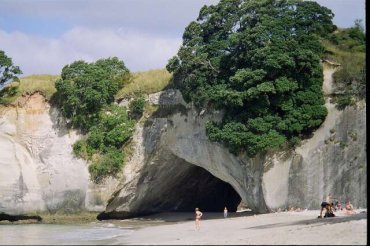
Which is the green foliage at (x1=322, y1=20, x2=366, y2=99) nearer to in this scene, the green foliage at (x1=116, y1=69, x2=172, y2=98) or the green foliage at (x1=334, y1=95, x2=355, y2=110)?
the green foliage at (x1=334, y1=95, x2=355, y2=110)

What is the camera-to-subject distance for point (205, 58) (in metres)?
35.0

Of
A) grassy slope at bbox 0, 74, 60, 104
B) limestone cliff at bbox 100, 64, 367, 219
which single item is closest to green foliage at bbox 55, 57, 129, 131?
grassy slope at bbox 0, 74, 60, 104

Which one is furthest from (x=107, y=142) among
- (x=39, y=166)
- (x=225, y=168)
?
(x=225, y=168)

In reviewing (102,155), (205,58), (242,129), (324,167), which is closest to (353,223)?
(324,167)

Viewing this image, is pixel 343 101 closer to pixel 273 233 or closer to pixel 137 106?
pixel 273 233

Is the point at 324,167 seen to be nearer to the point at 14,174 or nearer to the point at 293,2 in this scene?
the point at 293,2

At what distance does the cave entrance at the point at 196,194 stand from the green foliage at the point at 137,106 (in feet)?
15.8

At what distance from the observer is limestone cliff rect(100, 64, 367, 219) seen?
3072 cm

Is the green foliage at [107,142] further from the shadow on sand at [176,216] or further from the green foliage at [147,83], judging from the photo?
the shadow on sand at [176,216]

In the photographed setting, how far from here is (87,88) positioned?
133 ft

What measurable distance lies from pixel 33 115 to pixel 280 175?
19.8 metres

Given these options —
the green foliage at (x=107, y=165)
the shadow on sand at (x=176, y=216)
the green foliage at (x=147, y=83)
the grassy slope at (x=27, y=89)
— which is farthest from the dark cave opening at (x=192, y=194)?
the grassy slope at (x=27, y=89)

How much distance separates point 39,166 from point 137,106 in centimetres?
846

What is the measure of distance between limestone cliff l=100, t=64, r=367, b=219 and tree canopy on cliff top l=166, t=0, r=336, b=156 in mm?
1097
